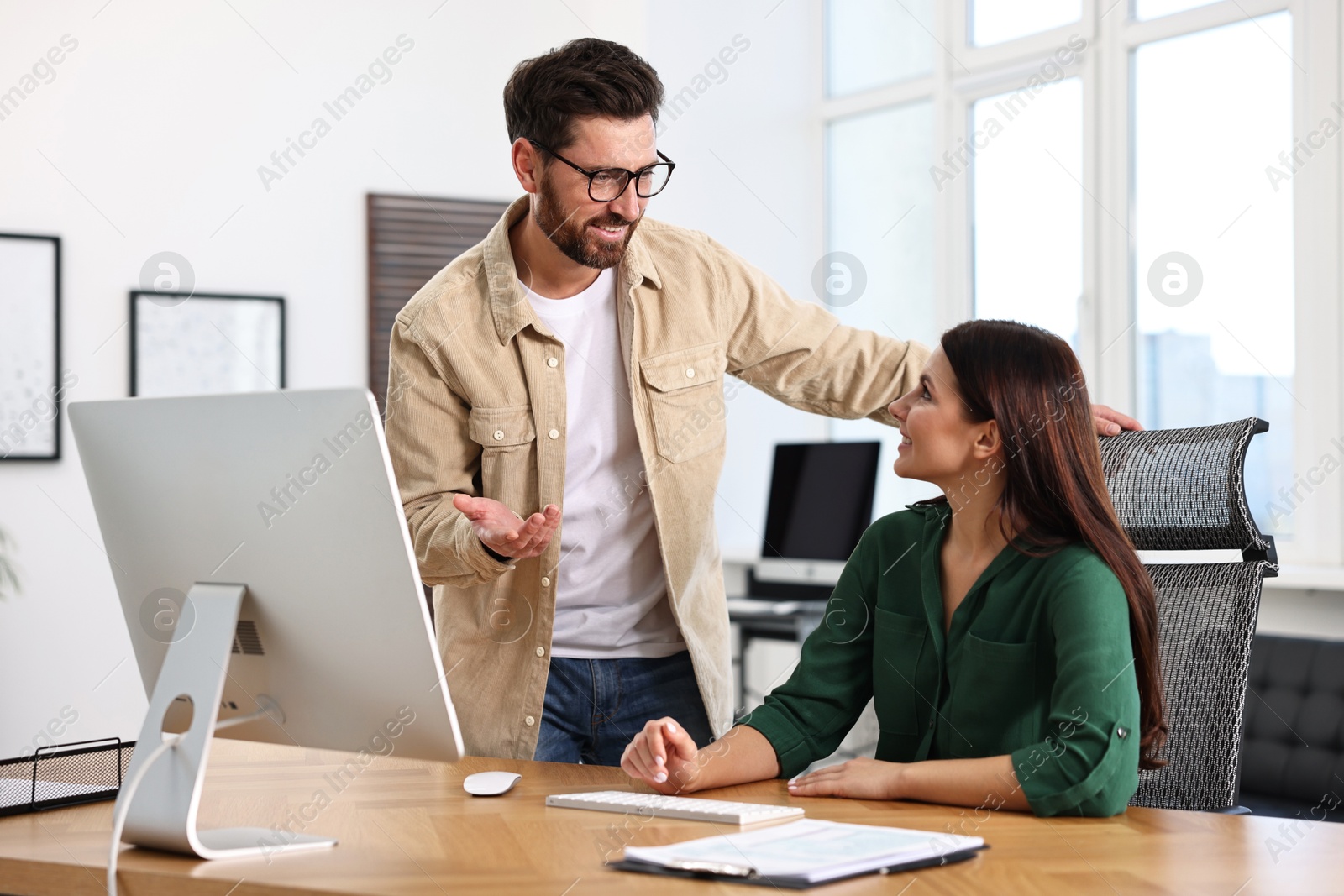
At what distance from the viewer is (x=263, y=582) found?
1320mm

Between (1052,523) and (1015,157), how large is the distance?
3.42 meters

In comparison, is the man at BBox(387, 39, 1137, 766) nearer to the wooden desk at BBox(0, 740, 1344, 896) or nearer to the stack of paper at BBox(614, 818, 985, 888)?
the wooden desk at BBox(0, 740, 1344, 896)

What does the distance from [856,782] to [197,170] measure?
3553 millimetres

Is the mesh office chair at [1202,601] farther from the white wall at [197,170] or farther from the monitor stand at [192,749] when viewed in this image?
the white wall at [197,170]

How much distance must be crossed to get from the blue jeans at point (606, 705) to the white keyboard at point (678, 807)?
45 cm

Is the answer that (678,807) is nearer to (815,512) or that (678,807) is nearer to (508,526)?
(508,526)

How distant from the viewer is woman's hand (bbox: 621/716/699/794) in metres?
1.54

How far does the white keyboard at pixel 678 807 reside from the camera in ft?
4.55

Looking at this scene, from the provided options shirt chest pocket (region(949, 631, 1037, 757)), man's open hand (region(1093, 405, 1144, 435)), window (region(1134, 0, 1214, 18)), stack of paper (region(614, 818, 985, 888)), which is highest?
window (region(1134, 0, 1214, 18))

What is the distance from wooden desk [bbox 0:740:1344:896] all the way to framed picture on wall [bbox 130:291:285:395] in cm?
285

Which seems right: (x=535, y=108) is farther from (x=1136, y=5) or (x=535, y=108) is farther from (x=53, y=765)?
(x=1136, y=5)

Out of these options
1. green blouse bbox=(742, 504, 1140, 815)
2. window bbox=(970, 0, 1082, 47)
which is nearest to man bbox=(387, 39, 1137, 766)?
green blouse bbox=(742, 504, 1140, 815)

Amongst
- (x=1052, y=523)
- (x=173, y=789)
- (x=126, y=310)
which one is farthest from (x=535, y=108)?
(x=126, y=310)

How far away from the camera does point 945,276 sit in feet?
16.6
